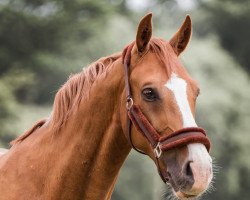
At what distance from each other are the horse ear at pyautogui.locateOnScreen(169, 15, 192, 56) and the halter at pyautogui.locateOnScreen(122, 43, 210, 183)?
0.38 metres

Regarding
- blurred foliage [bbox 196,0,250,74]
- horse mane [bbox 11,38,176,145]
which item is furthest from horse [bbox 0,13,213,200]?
blurred foliage [bbox 196,0,250,74]

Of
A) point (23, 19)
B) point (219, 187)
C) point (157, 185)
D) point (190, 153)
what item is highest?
point (190, 153)

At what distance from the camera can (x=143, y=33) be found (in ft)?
15.6

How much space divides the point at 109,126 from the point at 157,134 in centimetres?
46

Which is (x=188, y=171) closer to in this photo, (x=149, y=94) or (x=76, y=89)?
(x=149, y=94)

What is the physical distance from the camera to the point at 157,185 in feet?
71.3

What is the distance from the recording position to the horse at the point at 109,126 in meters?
4.46

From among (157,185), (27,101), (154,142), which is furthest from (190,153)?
(27,101)

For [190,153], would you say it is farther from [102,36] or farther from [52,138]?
[102,36]

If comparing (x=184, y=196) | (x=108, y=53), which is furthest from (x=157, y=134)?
(x=108, y=53)

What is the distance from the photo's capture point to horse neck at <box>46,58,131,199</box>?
475 cm

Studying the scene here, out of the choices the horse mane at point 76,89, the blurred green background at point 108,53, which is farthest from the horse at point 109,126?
the blurred green background at point 108,53

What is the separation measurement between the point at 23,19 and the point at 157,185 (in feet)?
32.5

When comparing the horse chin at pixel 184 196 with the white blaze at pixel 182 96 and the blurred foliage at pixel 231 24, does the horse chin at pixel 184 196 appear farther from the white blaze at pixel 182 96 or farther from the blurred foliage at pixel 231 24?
the blurred foliage at pixel 231 24
